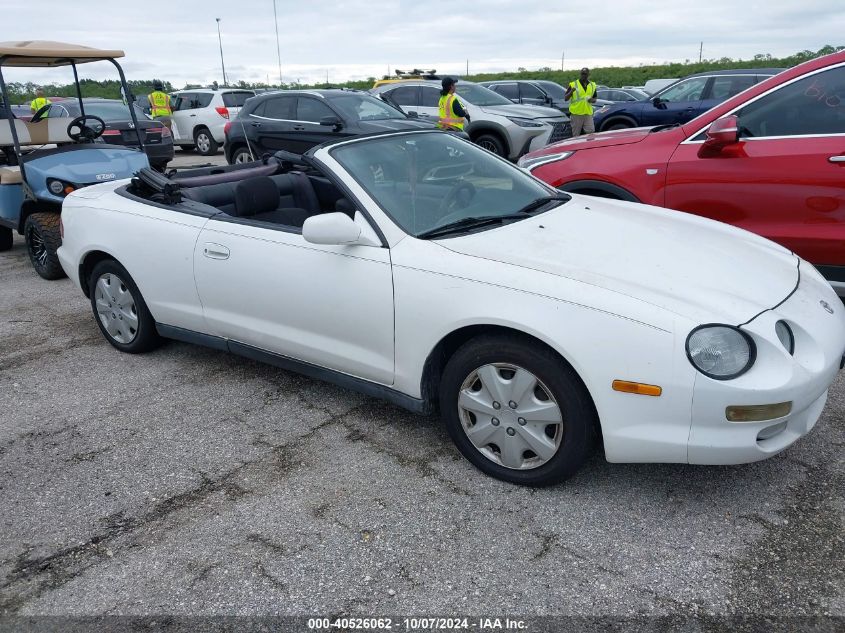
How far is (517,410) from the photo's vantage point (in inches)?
115

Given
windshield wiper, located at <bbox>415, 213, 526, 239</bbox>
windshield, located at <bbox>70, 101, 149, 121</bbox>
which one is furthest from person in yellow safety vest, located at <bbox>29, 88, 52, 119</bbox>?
windshield wiper, located at <bbox>415, 213, 526, 239</bbox>

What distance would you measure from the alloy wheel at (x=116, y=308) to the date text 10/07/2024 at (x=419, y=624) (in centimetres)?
280

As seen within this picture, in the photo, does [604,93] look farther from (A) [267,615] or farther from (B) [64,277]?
(A) [267,615]

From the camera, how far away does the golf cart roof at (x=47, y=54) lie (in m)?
6.23

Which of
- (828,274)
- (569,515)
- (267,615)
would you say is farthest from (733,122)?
(267,615)

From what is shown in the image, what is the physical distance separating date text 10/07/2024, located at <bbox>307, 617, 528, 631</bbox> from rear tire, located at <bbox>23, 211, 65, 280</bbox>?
201 inches

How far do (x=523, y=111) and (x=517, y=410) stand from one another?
10524mm

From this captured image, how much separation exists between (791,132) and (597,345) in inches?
115

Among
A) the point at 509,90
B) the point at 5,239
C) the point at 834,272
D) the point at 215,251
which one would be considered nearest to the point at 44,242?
the point at 5,239

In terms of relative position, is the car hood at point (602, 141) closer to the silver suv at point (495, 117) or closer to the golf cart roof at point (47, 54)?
the golf cart roof at point (47, 54)

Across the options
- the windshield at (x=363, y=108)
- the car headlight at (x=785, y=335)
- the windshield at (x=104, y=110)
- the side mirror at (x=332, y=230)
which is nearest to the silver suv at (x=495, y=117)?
the windshield at (x=363, y=108)

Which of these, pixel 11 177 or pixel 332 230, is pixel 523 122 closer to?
pixel 11 177

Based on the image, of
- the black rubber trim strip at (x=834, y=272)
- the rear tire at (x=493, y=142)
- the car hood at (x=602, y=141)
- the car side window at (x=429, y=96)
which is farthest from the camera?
the car side window at (x=429, y=96)

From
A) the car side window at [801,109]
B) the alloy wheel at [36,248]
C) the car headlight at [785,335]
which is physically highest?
the car side window at [801,109]
